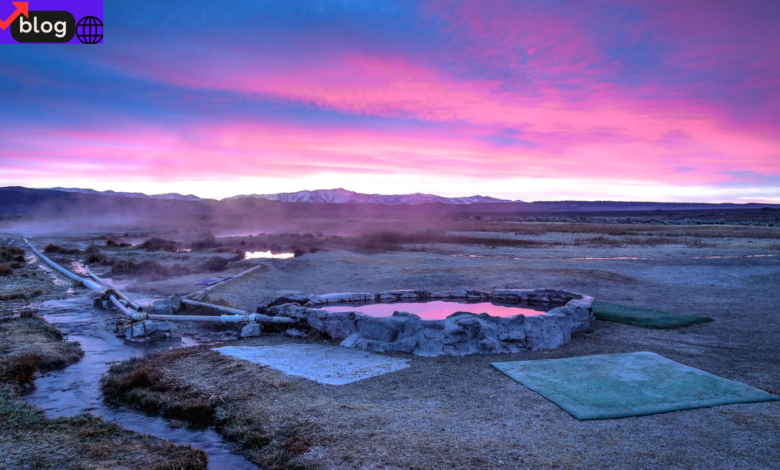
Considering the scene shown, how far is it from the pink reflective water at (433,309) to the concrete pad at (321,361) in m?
1.92

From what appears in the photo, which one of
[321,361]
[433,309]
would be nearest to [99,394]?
[321,361]

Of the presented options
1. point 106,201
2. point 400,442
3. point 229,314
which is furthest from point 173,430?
point 106,201

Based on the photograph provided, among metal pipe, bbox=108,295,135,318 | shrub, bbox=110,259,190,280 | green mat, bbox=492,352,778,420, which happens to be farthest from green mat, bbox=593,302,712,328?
shrub, bbox=110,259,190,280

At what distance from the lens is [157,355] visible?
7.82 m

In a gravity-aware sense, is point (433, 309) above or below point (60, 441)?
above

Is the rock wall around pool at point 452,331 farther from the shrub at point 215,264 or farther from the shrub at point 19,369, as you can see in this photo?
the shrub at point 215,264

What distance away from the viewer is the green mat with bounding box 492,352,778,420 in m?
5.16

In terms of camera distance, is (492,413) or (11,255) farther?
(11,255)

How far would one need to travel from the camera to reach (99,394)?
630cm

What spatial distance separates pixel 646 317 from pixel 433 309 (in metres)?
4.29

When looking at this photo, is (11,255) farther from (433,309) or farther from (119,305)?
(433,309)

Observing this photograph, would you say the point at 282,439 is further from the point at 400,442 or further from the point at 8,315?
the point at 8,315

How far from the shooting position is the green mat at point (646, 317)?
914 cm

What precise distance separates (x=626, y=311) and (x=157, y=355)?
9.23m
